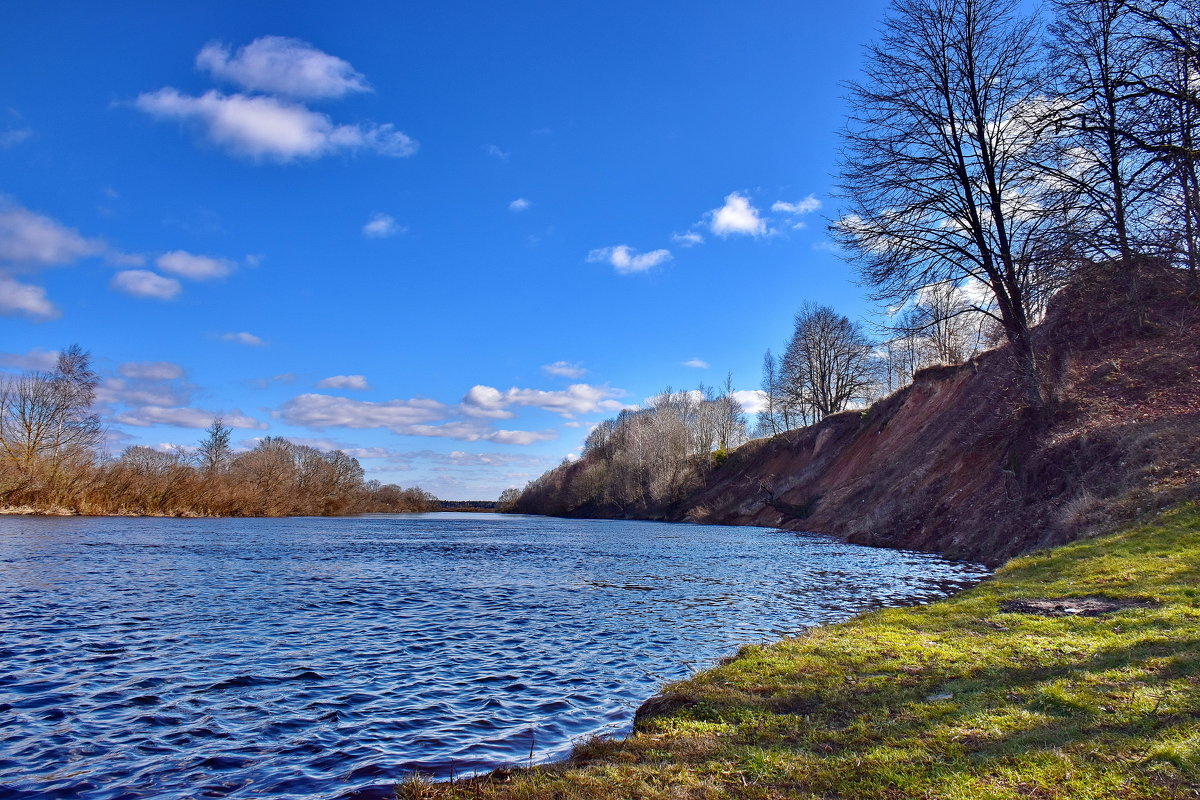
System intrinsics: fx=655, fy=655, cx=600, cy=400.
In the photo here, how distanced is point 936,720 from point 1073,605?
564cm

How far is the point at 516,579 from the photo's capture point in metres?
21.1

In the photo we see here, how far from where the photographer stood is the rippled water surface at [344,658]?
645 centimetres

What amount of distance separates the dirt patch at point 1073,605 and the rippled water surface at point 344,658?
3233mm

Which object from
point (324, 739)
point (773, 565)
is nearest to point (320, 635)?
point (324, 739)

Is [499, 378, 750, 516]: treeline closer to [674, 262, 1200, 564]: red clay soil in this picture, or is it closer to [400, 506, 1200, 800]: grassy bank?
[674, 262, 1200, 564]: red clay soil

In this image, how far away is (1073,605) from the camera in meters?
9.60

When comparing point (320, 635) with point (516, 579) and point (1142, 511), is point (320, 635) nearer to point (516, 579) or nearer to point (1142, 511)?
point (516, 579)

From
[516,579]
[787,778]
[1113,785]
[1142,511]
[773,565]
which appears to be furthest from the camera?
[773,565]

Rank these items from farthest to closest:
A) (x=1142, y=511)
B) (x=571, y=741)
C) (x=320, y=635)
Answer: (x=1142, y=511) < (x=320, y=635) < (x=571, y=741)

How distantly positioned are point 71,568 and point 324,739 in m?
20.7

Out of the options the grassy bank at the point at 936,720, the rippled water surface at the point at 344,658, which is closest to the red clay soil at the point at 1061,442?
the rippled water surface at the point at 344,658

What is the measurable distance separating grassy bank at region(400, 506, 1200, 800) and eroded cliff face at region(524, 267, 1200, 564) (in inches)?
336

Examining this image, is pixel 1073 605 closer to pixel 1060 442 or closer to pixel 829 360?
pixel 1060 442

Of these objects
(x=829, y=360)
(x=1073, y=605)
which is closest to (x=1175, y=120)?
(x=1073, y=605)
